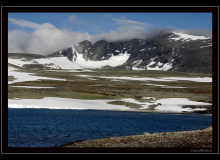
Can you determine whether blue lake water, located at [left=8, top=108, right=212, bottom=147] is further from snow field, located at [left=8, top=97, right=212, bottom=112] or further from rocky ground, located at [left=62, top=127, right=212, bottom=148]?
snow field, located at [left=8, top=97, right=212, bottom=112]

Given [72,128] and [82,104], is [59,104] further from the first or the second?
[72,128]

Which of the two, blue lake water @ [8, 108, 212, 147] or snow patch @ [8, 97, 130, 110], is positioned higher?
snow patch @ [8, 97, 130, 110]

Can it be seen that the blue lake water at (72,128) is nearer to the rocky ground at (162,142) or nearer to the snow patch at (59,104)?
the rocky ground at (162,142)

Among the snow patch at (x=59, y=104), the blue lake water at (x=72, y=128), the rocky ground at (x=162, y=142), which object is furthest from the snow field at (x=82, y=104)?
the rocky ground at (x=162, y=142)

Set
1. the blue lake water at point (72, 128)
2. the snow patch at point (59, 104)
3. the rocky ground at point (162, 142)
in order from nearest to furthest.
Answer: the rocky ground at point (162, 142) < the blue lake water at point (72, 128) < the snow patch at point (59, 104)

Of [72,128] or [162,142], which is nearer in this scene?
[162,142]

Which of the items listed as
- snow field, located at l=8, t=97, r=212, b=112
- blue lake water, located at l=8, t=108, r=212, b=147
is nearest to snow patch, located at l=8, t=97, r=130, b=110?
snow field, located at l=8, t=97, r=212, b=112

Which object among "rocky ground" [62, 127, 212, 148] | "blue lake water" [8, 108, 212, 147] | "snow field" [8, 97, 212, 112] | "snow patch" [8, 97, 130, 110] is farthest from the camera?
"snow field" [8, 97, 212, 112]

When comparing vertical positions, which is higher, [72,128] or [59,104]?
[59,104]

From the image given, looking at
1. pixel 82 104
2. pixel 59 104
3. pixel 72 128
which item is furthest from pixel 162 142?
pixel 59 104

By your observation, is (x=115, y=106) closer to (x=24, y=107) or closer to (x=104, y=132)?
(x=24, y=107)
